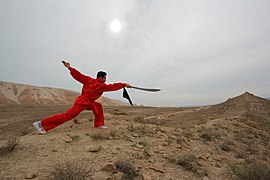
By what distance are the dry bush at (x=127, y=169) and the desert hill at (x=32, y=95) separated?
1425 inches

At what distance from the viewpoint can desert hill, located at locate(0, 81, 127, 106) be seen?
3921 cm

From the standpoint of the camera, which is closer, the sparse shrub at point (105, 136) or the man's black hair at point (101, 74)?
the sparse shrub at point (105, 136)

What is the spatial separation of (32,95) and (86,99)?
42.0 metres

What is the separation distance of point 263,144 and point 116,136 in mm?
5582

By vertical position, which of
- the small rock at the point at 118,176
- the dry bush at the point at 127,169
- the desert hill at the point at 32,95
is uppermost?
the desert hill at the point at 32,95

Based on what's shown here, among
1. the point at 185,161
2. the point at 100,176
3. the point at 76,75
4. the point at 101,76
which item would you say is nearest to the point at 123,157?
the point at 100,176

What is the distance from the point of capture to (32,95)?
4231cm

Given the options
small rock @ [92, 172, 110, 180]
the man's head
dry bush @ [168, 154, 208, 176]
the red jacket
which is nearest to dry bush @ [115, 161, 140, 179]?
small rock @ [92, 172, 110, 180]

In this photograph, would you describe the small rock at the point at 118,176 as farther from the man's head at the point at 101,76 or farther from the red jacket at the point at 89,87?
the man's head at the point at 101,76

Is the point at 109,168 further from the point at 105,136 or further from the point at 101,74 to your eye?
the point at 101,74

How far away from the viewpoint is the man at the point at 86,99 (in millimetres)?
4824

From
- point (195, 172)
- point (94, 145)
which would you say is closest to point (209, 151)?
point (195, 172)

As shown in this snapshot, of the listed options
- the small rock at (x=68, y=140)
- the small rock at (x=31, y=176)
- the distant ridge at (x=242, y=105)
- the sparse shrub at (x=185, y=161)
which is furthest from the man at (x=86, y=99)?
the distant ridge at (x=242, y=105)

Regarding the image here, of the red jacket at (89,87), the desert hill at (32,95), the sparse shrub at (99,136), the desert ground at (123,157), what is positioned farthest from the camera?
the desert hill at (32,95)
